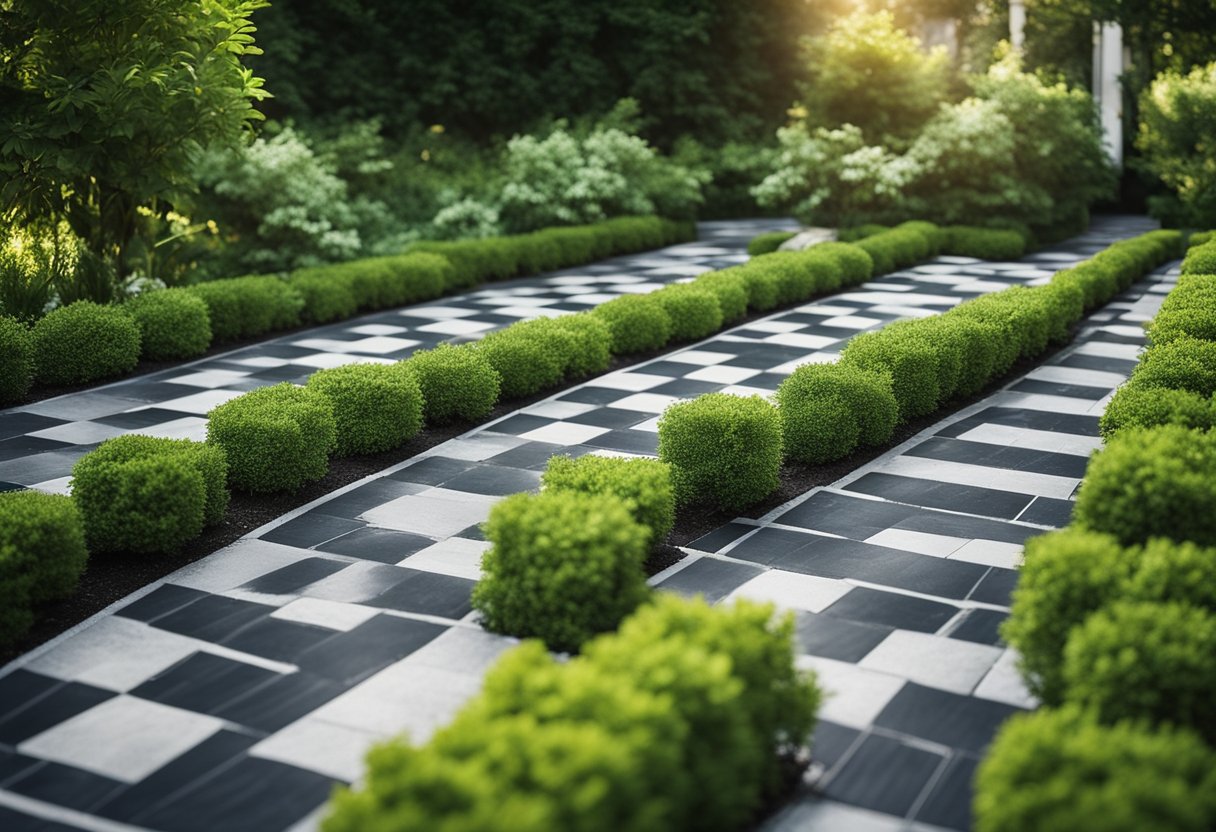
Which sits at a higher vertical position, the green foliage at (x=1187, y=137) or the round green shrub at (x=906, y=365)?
the green foliage at (x=1187, y=137)

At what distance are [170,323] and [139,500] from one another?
4955 millimetres

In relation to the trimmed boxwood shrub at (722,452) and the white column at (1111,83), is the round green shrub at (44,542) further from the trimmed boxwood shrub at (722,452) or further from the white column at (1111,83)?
the white column at (1111,83)

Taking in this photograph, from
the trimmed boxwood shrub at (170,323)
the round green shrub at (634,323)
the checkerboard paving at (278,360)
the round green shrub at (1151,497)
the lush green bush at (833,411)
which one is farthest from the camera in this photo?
the round green shrub at (634,323)

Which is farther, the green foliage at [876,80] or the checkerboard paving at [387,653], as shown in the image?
the green foliage at [876,80]

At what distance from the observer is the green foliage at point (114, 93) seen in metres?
9.03

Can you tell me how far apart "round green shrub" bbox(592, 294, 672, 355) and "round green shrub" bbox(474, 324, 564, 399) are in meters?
1.22

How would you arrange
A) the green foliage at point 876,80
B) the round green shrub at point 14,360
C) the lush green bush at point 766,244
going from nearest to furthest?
the round green shrub at point 14,360, the lush green bush at point 766,244, the green foliage at point 876,80

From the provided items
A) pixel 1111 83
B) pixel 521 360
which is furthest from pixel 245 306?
pixel 1111 83

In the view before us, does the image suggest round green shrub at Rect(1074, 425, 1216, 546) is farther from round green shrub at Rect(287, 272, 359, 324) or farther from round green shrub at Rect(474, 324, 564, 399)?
round green shrub at Rect(287, 272, 359, 324)

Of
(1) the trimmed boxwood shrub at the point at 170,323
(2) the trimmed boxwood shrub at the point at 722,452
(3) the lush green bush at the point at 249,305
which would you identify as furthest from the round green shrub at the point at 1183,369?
(3) the lush green bush at the point at 249,305

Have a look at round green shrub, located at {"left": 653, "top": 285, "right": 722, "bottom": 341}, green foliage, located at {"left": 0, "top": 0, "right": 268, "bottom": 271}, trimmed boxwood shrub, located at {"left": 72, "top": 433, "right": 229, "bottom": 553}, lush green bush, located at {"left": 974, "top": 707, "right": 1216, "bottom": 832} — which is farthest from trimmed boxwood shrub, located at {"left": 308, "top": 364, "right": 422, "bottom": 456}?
lush green bush, located at {"left": 974, "top": 707, "right": 1216, "bottom": 832}

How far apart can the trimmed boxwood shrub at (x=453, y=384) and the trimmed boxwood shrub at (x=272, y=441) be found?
1.14 meters

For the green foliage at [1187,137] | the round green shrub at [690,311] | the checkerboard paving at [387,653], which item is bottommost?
the checkerboard paving at [387,653]

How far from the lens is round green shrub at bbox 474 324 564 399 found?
328 inches
